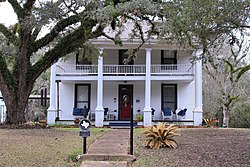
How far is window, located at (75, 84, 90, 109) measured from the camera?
76.2 ft

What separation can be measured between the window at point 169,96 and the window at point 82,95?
4.88 m

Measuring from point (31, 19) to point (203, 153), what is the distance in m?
7.75

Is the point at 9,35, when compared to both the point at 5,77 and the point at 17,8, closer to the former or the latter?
the point at 17,8

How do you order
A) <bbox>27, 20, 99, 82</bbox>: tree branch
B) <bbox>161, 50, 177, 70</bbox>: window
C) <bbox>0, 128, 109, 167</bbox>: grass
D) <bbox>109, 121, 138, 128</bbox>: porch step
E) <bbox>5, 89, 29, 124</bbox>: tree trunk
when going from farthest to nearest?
<bbox>161, 50, 177, 70</bbox>: window, <bbox>109, 121, 138, 128</bbox>: porch step, <bbox>5, 89, 29, 124</bbox>: tree trunk, <bbox>27, 20, 99, 82</bbox>: tree branch, <bbox>0, 128, 109, 167</bbox>: grass

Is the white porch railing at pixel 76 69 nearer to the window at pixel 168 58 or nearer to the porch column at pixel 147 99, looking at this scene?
the porch column at pixel 147 99

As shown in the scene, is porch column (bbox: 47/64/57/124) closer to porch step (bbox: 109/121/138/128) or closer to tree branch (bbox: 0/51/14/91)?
porch step (bbox: 109/121/138/128)

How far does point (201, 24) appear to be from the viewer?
793 centimetres

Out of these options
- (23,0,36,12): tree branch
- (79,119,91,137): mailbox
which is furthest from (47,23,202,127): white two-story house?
(79,119,91,137): mailbox

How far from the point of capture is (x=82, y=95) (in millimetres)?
23391

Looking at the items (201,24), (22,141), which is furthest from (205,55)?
(22,141)

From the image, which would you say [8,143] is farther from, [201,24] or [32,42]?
[32,42]

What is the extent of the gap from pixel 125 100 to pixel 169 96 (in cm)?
288

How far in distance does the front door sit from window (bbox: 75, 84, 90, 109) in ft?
7.02

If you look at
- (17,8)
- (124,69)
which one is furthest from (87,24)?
(124,69)
